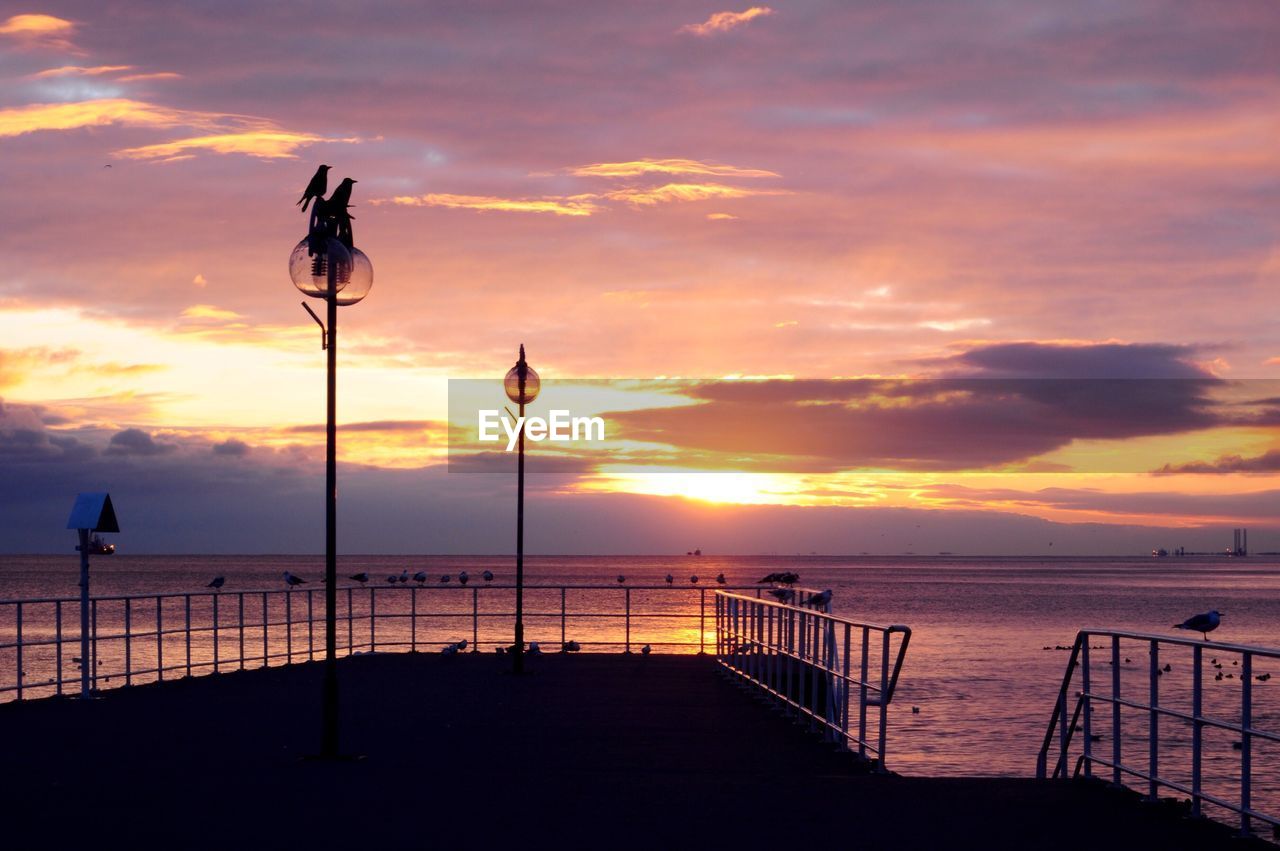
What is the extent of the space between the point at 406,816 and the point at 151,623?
270 ft

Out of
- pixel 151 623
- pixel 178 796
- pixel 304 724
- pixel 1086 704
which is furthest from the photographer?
pixel 151 623

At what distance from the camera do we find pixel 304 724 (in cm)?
1602

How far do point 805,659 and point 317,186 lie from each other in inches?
270

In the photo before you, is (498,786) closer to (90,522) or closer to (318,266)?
(318,266)

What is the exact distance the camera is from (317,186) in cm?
1395

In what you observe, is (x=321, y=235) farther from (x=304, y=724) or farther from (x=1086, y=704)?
(x=1086, y=704)

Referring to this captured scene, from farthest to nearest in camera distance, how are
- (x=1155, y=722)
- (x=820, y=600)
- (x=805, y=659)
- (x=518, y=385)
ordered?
(x=518, y=385)
(x=820, y=600)
(x=805, y=659)
(x=1155, y=722)

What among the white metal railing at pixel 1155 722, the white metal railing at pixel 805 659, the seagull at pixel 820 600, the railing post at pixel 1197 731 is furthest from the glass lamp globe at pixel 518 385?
the railing post at pixel 1197 731

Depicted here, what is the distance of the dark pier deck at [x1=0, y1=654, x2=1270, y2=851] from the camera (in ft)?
30.2

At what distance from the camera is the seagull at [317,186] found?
13.9 m

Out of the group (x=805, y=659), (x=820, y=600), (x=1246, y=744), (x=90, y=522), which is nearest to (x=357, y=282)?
(x=805, y=659)

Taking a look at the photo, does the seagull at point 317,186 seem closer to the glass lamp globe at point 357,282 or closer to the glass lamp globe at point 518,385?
the glass lamp globe at point 357,282

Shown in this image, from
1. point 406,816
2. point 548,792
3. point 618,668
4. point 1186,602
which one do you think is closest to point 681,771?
point 548,792

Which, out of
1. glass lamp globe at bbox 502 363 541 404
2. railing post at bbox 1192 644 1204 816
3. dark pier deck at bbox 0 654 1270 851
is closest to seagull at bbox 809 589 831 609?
dark pier deck at bbox 0 654 1270 851
